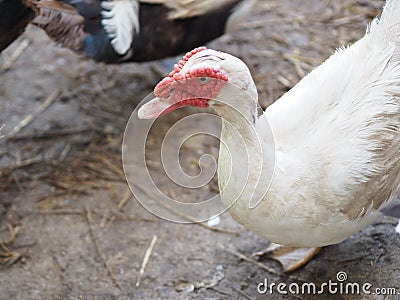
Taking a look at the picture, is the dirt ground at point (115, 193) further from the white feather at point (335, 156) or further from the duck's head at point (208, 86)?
the duck's head at point (208, 86)

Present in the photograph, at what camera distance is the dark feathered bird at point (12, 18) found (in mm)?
2613

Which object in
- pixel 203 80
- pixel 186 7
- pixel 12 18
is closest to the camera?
pixel 203 80

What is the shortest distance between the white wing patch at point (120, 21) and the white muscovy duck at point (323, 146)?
1218mm

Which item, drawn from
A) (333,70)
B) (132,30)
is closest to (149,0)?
(132,30)

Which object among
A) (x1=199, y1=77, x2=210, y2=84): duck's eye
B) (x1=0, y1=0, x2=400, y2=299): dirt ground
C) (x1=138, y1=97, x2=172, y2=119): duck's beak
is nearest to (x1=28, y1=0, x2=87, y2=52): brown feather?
(x1=0, y1=0, x2=400, y2=299): dirt ground

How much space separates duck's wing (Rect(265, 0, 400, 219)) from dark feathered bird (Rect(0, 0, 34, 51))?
4.11 feet

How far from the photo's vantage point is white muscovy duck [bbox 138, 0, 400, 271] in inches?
79.2

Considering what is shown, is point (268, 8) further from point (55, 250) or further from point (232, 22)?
point (55, 250)

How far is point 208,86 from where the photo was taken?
1.92 meters

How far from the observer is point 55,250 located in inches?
109

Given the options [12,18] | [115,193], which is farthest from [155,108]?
[115,193]

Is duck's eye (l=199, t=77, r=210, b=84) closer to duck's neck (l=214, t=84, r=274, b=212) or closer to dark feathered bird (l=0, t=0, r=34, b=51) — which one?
duck's neck (l=214, t=84, r=274, b=212)

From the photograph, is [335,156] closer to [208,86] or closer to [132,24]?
[208,86]

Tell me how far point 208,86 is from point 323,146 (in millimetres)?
469
